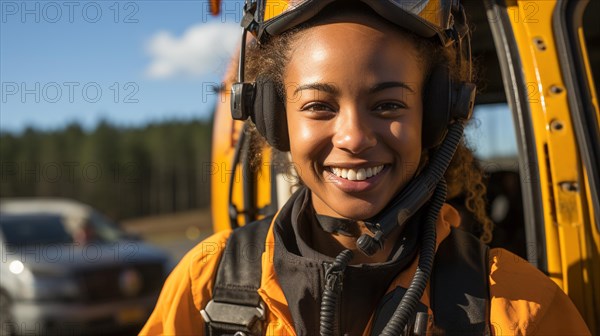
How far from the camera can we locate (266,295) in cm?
178

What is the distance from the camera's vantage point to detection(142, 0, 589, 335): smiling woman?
5.41 feet

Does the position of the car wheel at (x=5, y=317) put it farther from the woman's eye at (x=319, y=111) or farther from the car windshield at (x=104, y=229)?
the woman's eye at (x=319, y=111)

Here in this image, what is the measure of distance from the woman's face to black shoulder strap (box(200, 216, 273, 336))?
31 centimetres

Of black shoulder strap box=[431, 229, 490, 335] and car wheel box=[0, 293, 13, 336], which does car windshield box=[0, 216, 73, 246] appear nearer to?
car wheel box=[0, 293, 13, 336]

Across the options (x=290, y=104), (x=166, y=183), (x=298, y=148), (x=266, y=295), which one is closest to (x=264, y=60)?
(x=290, y=104)

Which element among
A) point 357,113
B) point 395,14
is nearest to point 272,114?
point 357,113

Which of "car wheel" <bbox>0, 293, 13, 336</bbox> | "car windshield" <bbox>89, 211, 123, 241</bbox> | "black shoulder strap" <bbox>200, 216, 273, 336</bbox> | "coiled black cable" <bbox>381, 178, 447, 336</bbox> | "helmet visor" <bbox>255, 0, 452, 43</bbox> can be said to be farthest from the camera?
"car windshield" <bbox>89, 211, 123, 241</bbox>

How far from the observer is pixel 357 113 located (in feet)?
5.41

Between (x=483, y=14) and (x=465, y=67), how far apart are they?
1044 mm

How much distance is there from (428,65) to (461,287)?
62 centimetres

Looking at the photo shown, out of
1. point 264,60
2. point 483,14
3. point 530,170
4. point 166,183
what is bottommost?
point 166,183

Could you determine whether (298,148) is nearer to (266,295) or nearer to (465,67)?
(266,295)

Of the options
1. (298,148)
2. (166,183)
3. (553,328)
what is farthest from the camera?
(166,183)

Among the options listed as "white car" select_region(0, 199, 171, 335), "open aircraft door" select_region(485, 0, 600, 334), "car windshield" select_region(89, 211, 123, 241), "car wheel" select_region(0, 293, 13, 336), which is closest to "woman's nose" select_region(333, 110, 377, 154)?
"open aircraft door" select_region(485, 0, 600, 334)
